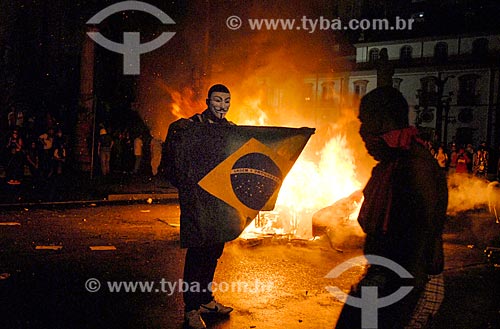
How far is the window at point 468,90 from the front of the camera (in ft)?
156

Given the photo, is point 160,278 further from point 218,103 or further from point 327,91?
point 327,91

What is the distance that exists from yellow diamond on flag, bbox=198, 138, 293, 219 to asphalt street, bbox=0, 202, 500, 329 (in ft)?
3.67

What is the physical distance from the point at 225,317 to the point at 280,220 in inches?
195

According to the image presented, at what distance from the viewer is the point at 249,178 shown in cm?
527

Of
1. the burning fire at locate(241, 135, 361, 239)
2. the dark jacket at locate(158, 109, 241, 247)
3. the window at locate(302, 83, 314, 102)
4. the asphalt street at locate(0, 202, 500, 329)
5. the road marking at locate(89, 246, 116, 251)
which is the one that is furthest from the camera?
the window at locate(302, 83, 314, 102)

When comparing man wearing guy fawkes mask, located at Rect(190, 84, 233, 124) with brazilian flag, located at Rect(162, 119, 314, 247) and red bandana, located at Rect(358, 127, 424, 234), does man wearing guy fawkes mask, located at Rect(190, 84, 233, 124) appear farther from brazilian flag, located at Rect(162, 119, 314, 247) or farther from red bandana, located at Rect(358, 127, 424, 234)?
red bandana, located at Rect(358, 127, 424, 234)

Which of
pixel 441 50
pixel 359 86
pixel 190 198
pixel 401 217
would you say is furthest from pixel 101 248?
pixel 441 50

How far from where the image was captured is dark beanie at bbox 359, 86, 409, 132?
3201 mm

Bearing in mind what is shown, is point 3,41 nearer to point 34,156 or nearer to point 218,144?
point 34,156

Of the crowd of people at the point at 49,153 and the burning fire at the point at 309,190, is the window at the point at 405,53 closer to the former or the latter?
the crowd of people at the point at 49,153

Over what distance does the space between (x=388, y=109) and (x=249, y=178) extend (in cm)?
225

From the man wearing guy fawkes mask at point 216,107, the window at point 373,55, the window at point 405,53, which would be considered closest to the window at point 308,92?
the window at point 373,55

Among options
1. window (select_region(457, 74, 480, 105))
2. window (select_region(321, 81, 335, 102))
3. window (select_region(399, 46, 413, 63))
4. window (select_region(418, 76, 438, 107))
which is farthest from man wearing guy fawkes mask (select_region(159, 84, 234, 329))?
window (select_region(399, 46, 413, 63))

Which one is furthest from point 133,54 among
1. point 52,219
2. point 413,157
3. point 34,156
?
point 413,157
